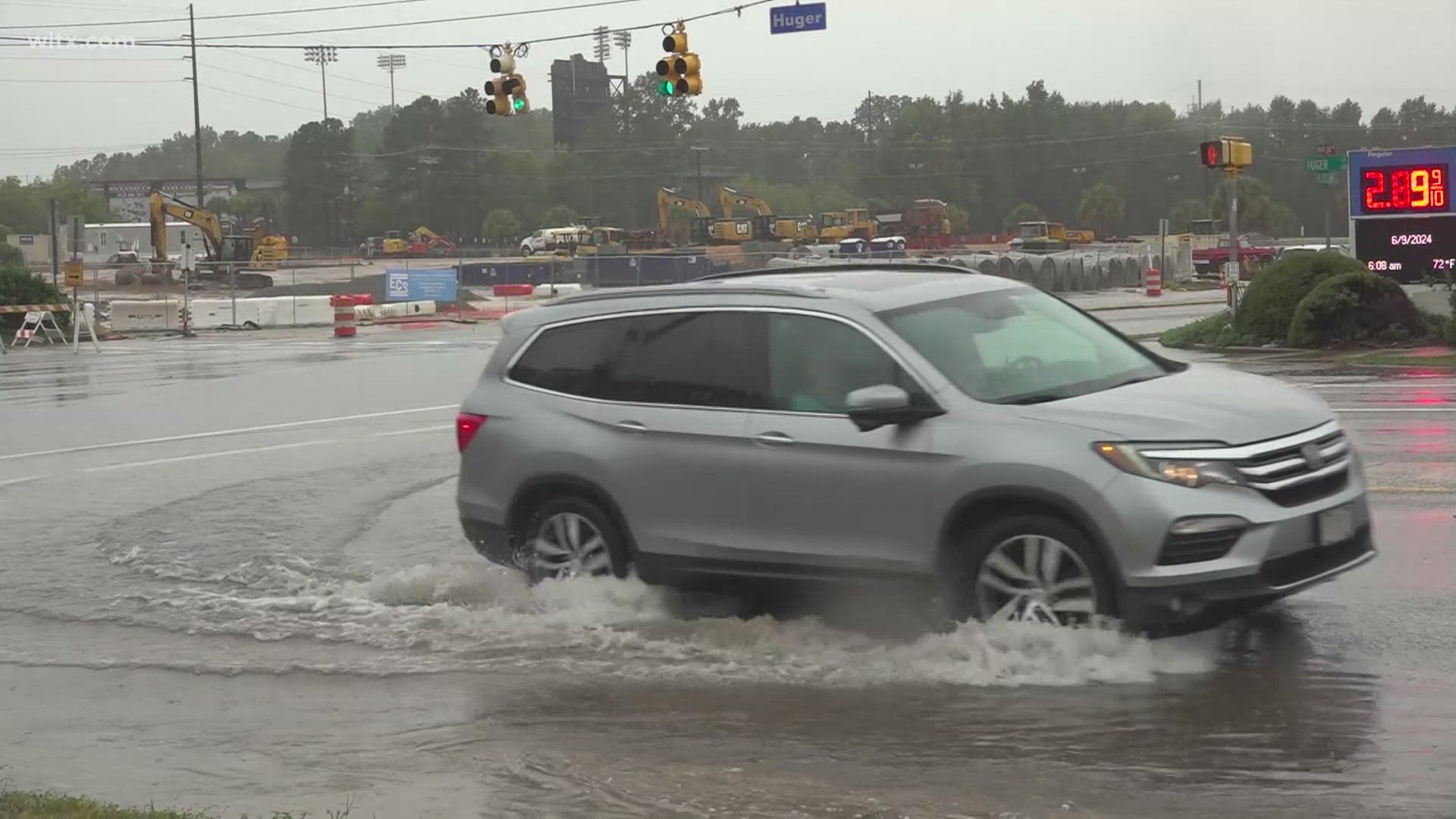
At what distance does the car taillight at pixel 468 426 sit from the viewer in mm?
9703

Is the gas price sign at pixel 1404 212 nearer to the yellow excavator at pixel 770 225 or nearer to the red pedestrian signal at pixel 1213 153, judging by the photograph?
the red pedestrian signal at pixel 1213 153

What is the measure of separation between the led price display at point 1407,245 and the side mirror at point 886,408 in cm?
2008

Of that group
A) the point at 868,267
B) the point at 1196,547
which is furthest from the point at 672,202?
the point at 1196,547

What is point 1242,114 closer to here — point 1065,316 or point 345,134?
point 345,134

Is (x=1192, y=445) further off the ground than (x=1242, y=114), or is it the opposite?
(x=1242, y=114)

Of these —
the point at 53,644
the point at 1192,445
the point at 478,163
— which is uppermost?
the point at 478,163

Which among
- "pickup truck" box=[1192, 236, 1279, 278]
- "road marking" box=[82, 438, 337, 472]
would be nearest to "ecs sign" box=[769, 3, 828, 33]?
"road marking" box=[82, 438, 337, 472]

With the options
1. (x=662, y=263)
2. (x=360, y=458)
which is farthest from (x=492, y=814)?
(x=662, y=263)

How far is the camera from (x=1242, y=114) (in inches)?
5871

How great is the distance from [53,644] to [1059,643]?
5500 mm

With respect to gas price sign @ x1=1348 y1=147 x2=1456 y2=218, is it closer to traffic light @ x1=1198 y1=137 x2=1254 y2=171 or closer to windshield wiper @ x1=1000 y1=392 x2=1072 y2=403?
traffic light @ x1=1198 y1=137 x2=1254 y2=171

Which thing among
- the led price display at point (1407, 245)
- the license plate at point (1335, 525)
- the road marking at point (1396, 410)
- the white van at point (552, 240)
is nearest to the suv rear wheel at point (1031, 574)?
the license plate at point (1335, 525)

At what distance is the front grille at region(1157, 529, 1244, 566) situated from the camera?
724 cm

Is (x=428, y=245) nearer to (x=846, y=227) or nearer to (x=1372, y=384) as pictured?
(x=846, y=227)
